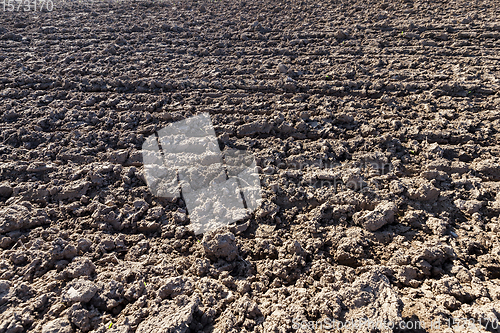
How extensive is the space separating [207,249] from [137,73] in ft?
11.1

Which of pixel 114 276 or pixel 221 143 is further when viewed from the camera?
pixel 221 143

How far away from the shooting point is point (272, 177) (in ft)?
10.4

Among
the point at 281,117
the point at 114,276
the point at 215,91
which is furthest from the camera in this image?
the point at 215,91

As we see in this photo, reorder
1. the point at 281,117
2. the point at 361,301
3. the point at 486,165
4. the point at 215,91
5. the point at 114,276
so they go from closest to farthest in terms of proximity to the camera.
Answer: the point at 361,301, the point at 114,276, the point at 486,165, the point at 281,117, the point at 215,91

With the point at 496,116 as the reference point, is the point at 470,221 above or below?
below

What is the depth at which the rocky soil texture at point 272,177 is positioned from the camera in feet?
7.25

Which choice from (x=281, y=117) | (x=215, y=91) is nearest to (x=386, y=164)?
(x=281, y=117)

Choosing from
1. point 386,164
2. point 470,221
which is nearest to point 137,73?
point 386,164

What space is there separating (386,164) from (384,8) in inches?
177

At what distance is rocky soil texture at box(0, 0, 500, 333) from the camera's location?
221 centimetres

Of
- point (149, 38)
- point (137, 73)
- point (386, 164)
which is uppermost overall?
point (149, 38)

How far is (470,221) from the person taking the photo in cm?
267

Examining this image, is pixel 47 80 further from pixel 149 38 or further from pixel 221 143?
pixel 221 143

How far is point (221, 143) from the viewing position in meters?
3.58
